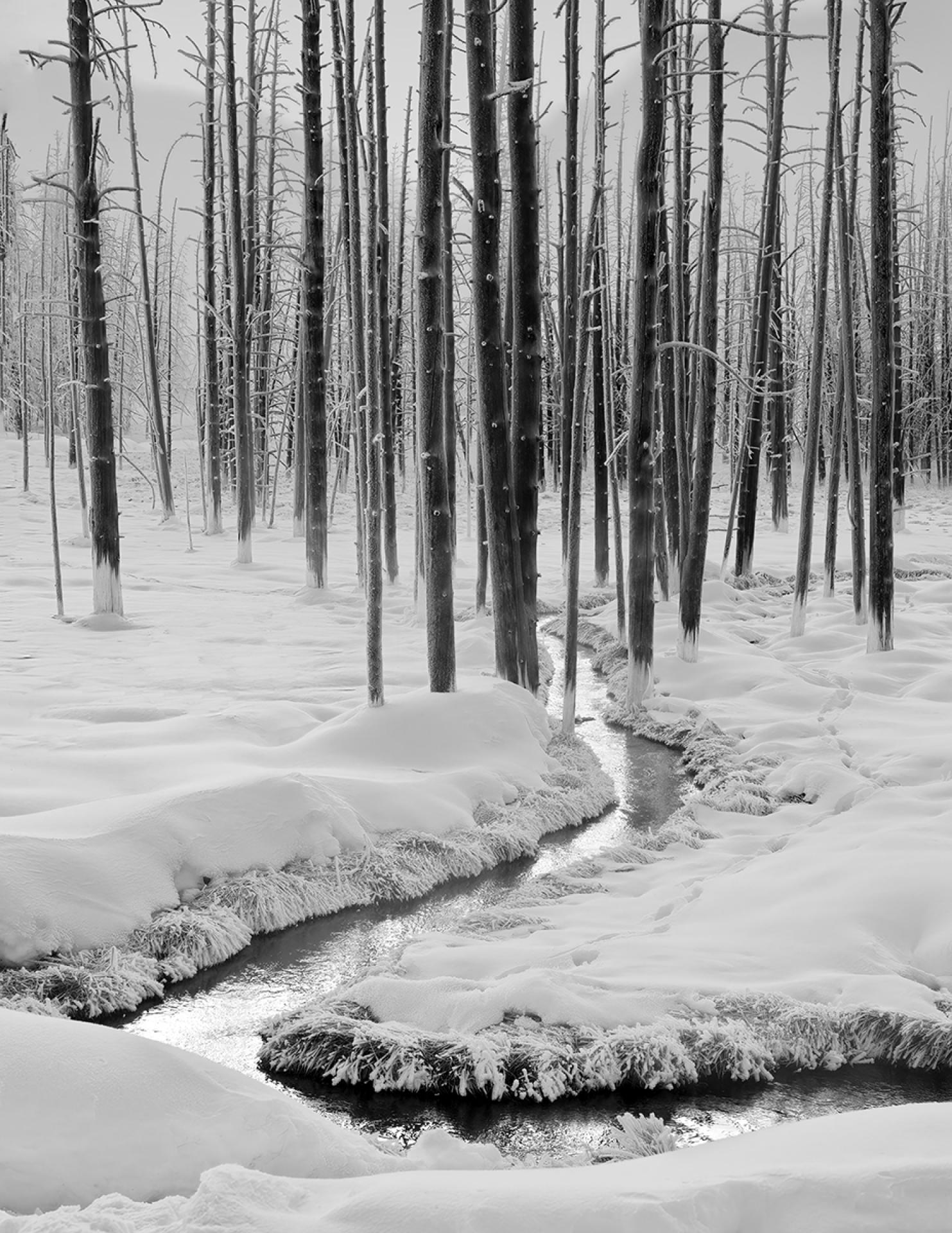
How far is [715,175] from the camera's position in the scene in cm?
827

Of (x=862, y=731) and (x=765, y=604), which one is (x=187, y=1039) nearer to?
(x=862, y=731)

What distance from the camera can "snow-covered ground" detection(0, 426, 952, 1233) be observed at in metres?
1.85

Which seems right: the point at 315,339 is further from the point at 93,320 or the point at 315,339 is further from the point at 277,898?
the point at 277,898

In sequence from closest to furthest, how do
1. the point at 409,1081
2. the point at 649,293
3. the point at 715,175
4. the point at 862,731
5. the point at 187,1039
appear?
the point at 409,1081
the point at 187,1039
the point at 862,731
the point at 649,293
the point at 715,175

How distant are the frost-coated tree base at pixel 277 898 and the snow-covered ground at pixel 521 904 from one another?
0.02m

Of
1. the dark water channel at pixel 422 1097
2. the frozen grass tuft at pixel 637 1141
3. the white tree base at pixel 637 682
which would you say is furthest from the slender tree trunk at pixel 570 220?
the frozen grass tuft at pixel 637 1141

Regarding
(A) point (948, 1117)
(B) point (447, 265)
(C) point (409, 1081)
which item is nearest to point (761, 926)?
(C) point (409, 1081)

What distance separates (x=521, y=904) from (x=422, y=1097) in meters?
1.34

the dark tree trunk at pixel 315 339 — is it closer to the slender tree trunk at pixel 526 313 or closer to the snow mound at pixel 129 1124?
the slender tree trunk at pixel 526 313

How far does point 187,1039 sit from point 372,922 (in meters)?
1.12

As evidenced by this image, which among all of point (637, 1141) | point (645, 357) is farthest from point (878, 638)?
point (637, 1141)

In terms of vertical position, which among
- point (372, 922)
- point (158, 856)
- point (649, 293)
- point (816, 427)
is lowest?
point (372, 922)

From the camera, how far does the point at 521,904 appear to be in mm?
4445

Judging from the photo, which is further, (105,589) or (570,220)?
(105,589)
